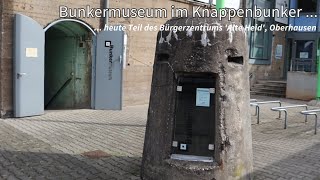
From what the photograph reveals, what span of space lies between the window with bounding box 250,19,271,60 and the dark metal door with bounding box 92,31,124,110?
31.6 ft

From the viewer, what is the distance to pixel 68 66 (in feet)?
38.4

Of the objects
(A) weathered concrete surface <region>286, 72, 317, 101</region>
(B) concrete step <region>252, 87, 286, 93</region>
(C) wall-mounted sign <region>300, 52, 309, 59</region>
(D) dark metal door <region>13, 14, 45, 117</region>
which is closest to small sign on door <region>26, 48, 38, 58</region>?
(D) dark metal door <region>13, 14, 45, 117</region>

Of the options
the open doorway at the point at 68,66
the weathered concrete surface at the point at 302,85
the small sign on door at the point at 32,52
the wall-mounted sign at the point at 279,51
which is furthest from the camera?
the wall-mounted sign at the point at 279,51

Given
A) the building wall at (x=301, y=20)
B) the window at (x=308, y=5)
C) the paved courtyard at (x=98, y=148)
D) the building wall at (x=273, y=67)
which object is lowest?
the paved courtyard at (x=98, y=148)

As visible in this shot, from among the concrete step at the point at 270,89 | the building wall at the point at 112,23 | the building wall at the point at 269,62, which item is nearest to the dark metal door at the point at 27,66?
the building wall at the point at 112,23

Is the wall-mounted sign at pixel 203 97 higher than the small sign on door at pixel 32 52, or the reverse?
the small sign on door at pixel 32 52

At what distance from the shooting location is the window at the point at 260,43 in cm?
1888

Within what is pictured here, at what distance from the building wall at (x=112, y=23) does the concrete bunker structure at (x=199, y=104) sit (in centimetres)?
527

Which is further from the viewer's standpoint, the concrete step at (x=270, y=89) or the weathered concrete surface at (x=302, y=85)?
the concrete step at (x=270, y=89)

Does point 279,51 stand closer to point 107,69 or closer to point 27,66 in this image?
point 107,69

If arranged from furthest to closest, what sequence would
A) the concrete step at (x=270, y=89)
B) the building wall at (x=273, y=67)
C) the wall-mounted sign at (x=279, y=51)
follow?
1. the wall-mounted sign at (x=279, y=51)
2. the building wall at (x=273, y=67)
3. the concrete step at (x=270, y=89)

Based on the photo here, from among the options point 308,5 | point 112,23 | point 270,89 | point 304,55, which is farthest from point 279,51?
point 112,23

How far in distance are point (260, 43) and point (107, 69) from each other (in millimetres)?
10993

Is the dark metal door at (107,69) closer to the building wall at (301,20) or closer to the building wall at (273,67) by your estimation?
the building wall at (273,67)
